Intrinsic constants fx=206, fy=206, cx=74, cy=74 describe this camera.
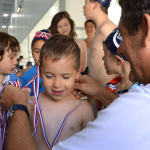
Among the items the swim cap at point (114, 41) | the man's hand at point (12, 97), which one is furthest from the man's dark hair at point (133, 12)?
the swim cap at point (114, 41)

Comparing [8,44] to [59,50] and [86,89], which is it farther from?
[86,89]

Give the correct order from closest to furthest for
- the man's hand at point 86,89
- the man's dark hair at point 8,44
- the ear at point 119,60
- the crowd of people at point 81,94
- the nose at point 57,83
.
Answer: the crowd of people at point 81,94, the nose at point 57,83, the man's hand at point 86,89, the ear at point 119,60, the man's dark hair at point 8,44

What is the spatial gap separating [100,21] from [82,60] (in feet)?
2.45

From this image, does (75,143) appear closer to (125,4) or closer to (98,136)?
(98,136)

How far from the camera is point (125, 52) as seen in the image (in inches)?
37.4

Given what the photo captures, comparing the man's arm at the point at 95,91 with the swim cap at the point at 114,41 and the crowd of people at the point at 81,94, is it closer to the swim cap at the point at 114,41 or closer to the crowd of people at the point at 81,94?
the crowd of people at the point at 81,94

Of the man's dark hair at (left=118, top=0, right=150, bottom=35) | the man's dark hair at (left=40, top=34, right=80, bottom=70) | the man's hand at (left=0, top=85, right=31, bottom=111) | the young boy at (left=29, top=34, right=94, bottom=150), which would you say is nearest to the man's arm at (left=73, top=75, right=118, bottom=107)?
the young boy at (left=29, top=34, right=94, bottom=150)

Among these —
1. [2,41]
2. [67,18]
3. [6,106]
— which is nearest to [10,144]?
[6,106]

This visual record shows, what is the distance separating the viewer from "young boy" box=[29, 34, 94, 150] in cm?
136

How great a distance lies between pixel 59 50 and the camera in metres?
1.38

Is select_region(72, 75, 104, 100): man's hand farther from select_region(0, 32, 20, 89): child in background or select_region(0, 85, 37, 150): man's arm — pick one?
select_region(0, 32, 20, 89): child in background

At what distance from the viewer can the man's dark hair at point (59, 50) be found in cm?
136

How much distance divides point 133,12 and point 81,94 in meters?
Answer: 0.94

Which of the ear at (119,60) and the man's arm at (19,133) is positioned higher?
the ear at (119,60)
